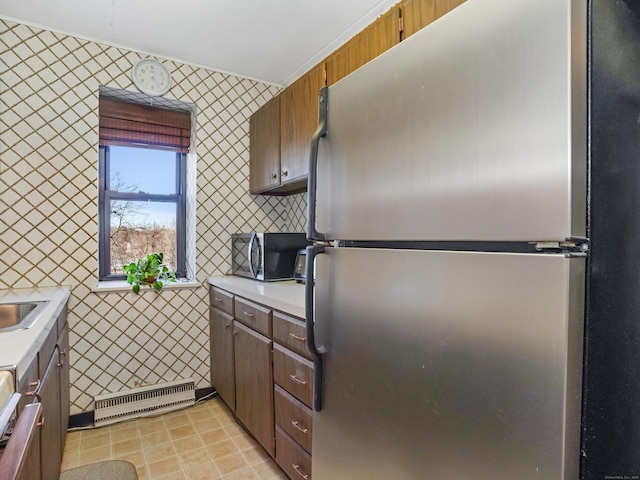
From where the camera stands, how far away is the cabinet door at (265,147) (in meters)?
2.56

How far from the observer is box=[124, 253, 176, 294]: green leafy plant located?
2594mm

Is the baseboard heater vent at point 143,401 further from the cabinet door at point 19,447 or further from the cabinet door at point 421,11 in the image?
the cabinet door at point 421,11

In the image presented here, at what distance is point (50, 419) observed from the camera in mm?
1465

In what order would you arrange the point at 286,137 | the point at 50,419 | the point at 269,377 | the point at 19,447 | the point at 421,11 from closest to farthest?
the point at 19,447 < the point at 421,11 < the point at 50,419 < the point at 269,377 < the point at 286,137

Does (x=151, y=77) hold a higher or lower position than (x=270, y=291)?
higher

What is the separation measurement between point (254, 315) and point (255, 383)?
0.37 metres

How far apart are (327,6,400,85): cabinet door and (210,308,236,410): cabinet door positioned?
5.18 ft

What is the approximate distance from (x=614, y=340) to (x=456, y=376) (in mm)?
278

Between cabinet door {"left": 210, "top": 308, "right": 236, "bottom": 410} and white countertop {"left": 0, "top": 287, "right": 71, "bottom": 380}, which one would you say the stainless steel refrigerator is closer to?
white countertop {"left": 0, "top": 287, "right": 71, "bottom": 380}

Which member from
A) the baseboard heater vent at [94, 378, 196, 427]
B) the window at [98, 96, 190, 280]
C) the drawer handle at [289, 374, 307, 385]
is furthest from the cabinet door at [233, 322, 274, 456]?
the window at [98, 96, 190, 280]

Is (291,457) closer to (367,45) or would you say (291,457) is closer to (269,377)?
(269,377)

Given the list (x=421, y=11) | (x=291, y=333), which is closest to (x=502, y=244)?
(x=421, y=11)

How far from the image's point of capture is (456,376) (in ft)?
2.47

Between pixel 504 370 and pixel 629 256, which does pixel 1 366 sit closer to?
pixel 504 370
